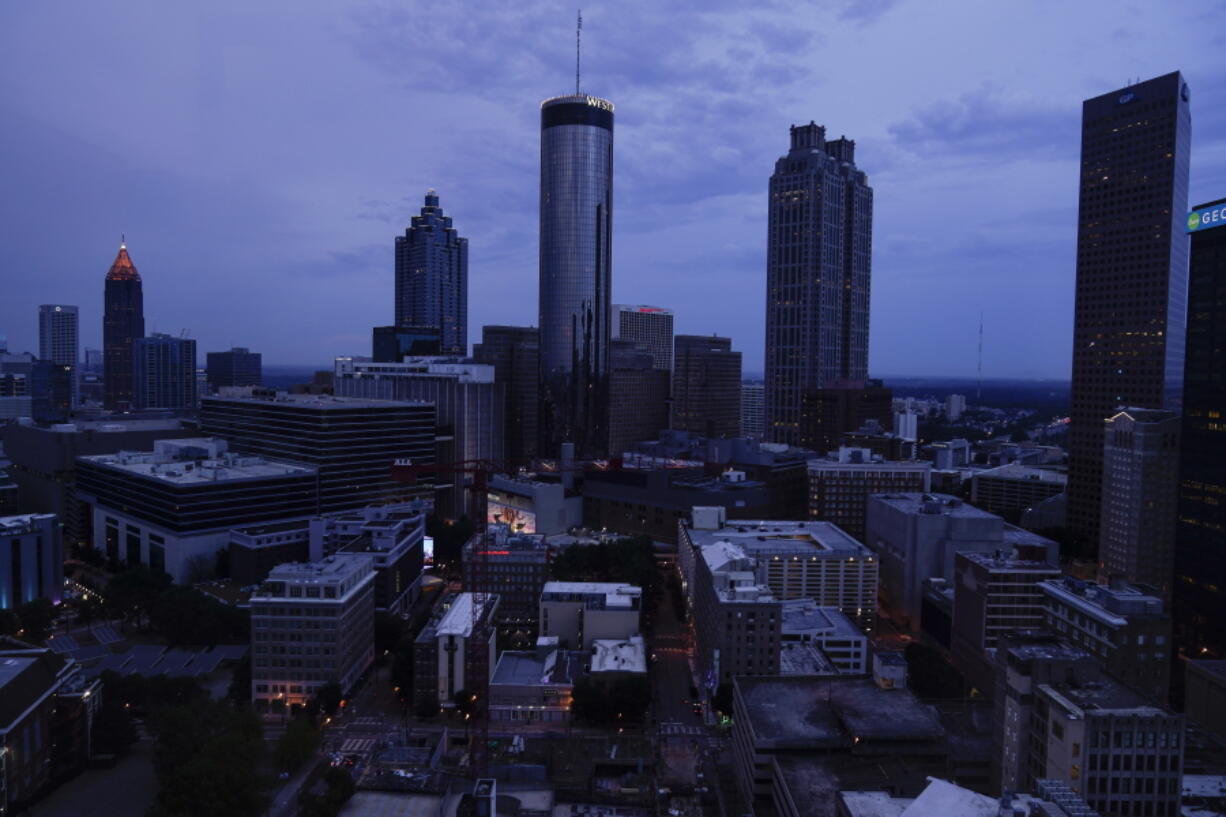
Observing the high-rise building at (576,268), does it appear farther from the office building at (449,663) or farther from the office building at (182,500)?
the office building at (449,663)

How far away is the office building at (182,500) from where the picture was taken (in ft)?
232

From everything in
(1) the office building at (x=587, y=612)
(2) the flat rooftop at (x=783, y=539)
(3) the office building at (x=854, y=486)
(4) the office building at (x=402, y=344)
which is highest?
(4) the office building at (x=402, y=344)

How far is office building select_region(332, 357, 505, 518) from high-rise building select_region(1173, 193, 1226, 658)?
7018cm

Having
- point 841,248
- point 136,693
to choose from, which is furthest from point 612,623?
point 841,248

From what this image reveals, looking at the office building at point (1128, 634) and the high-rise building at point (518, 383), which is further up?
the high-rise building at point (518, 383)

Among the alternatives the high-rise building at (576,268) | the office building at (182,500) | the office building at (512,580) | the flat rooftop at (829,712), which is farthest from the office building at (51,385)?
the flat rooftop at (829,712)

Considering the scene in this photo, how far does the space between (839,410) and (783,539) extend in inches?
2420

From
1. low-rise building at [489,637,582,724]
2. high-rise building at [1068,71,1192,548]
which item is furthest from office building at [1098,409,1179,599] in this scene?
low-rise building at [489,637,582,724]

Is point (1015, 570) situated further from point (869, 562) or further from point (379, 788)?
point (379, 788)

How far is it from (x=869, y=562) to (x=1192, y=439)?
21.9 m

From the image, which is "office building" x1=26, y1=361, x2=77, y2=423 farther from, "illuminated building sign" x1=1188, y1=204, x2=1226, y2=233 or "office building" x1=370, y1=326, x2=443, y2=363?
"illuminated building sign" x1=1188, y1=204, x2=1226, y2=233

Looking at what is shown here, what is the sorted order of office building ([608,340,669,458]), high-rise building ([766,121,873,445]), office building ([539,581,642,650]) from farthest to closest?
office building ([608,340,669,458])
high-rise building ([766,121,873,445])
office building ([539,581,642,650])

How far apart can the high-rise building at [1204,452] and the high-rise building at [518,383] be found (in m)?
91.4

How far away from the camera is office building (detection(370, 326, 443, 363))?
15225cm
